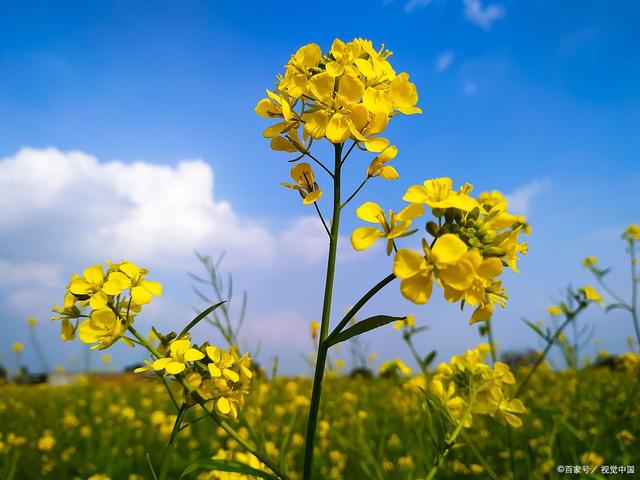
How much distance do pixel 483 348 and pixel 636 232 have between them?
301cm

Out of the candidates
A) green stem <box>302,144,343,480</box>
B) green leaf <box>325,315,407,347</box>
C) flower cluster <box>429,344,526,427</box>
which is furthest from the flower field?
green leaf <box>325,315,407,347</box>

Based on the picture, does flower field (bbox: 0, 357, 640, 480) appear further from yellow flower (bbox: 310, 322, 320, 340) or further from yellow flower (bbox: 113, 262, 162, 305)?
yellow flower (bbox: 113, 262, 162, 305)

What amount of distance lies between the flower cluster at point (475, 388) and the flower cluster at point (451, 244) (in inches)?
37.6

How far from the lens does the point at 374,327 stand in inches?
44.5

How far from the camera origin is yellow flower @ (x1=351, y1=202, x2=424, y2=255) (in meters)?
1.10

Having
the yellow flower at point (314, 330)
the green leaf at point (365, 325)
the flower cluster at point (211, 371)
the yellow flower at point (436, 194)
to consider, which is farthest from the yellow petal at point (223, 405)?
the yellow flower at point (314, 330)

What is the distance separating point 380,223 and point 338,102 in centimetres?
38

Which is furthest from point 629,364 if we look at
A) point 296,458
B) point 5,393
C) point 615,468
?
point 5,393

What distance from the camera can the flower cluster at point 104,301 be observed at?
4.58 ft

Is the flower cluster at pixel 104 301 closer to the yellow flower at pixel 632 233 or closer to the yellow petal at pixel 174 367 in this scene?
the yellow petal at pixel 174 367

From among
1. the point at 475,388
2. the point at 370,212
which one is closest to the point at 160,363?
the point at 370,212

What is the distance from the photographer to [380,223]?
1178mm

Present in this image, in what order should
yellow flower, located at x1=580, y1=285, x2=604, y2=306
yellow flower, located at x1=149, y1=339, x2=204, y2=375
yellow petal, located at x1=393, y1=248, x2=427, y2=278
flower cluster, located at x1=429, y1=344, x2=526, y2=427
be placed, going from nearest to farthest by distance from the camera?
yellow petal, located at x1=393, y1=248, x2=427, y2=278, yellow flower, located at x1=149, y1=339, x2=204, y2=375, flower cluster, located at x1=429, y1=344, x2=526, y2=427, yellow flower, located at x1=580, y1=285, x2=604, y2=306

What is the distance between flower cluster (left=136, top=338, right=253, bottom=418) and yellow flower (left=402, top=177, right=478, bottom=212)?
0.77 meters
